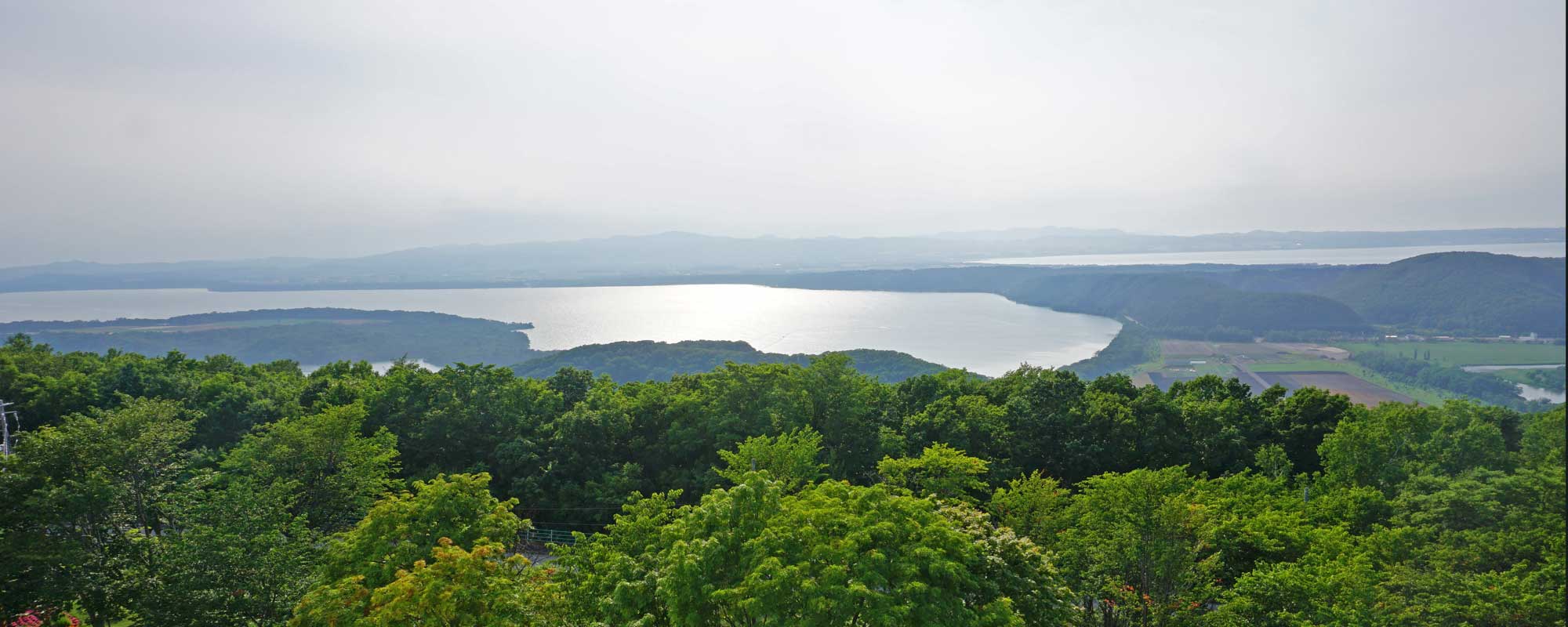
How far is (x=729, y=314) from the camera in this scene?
11656 centimetres

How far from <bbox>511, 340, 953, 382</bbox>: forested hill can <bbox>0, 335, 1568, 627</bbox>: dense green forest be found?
34031 mm

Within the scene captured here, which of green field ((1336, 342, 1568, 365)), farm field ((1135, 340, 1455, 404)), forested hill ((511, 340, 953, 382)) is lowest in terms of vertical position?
farm field ((1135, 340, 1455, 404))

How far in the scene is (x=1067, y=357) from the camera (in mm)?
73562

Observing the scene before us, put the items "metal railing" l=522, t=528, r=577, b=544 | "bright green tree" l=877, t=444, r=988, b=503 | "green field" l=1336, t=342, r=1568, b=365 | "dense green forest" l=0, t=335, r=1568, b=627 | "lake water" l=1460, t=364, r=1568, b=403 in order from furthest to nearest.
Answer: "green field" l=1336, t=342, r=1568, b=365 → "metal railing" l=522, t=528, r=577, b=544 → "bright green tree" l=877, t=444, r=988, b=503 → "lake water" l=1460, t=364, r=1568, b=403 → "dense green forest" l=0, t=335, r=1568, b=627

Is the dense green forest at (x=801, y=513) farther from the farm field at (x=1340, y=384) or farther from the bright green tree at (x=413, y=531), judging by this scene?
the farm field at (x=1340, y=384)

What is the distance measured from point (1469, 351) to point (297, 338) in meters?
119

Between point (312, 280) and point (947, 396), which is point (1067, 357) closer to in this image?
point (947, 396)

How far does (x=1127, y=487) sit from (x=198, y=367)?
4494 centimetres

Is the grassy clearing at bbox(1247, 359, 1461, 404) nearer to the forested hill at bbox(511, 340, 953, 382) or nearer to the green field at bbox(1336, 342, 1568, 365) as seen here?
the green field at bbox(1336, 342, 1568, 365)

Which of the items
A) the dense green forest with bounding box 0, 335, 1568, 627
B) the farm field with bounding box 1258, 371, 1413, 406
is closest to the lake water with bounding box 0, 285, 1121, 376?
the farm field with bounding box 1258, 371, 1413, 406

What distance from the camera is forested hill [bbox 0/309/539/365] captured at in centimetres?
7938

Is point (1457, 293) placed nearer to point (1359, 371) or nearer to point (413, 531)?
point (1359, 371)

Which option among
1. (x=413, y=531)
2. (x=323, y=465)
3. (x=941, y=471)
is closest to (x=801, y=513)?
(x=413, y=531)

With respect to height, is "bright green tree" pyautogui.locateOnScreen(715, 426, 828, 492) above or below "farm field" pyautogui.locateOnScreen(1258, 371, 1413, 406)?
above
